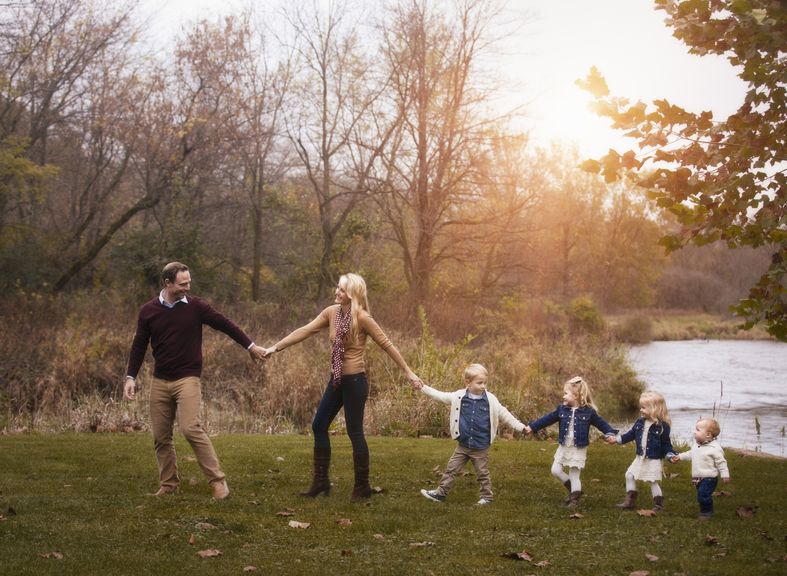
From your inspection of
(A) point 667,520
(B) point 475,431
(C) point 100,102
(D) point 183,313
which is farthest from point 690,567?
(C) point 100,102

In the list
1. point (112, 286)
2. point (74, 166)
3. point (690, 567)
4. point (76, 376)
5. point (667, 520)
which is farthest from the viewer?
point (74, 166)

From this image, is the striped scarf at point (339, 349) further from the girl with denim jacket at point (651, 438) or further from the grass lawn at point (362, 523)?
the girl with denim jacket at point (651, 438)

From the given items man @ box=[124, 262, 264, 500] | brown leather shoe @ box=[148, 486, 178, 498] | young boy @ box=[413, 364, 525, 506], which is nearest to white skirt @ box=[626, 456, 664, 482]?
young boy @ box=[413, 364, 525, 506]

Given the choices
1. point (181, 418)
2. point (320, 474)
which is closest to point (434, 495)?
point (320, 474)

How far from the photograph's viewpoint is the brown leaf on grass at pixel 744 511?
300 inches

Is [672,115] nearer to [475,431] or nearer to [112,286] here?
[475,431]

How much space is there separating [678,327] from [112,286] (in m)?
31.4

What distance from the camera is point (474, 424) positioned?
25.4 feet

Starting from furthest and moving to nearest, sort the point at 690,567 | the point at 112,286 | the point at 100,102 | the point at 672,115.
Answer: the point at 100,102 < the point at 112,286 < the point at 672,115 < the point at 690,567

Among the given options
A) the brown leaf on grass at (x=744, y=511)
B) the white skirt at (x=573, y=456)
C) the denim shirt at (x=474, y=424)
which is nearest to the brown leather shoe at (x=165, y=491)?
the denim shirt at (x=474, y=424)

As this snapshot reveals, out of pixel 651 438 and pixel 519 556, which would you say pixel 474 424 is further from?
pixel 519 556

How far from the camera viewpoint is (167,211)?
27.4 m

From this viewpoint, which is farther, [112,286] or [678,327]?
[678,327]

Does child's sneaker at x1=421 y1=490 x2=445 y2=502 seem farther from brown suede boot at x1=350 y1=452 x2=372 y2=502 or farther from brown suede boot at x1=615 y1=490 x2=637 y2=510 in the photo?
brown suede boot at x1=615 y1=490 x2=637 y2=510
